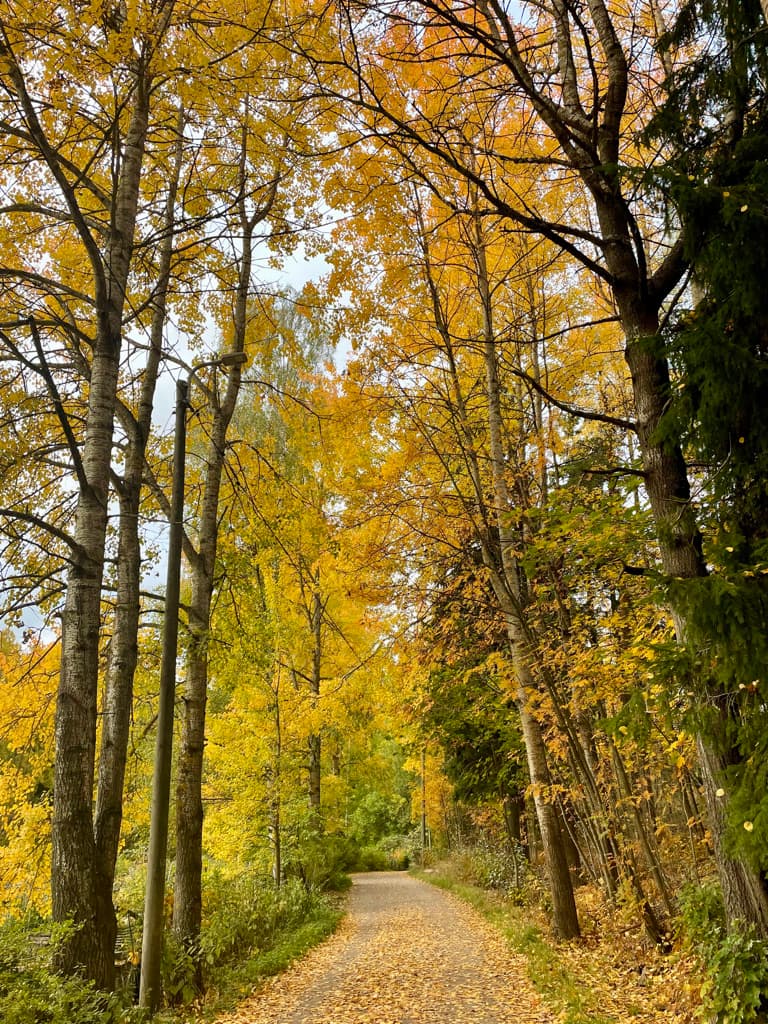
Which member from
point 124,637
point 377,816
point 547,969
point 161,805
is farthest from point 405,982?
point 377,816

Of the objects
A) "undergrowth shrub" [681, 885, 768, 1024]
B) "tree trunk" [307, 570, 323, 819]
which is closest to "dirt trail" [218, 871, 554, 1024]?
"undergrowth shrub" [681, 885, 768, 1024]

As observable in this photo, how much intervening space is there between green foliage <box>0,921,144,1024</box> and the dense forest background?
6 cm

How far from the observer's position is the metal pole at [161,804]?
4.18m

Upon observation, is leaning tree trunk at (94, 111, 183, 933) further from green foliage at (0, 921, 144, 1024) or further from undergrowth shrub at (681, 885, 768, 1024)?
undergrowth shrub at (681, 885, 768, 1024)

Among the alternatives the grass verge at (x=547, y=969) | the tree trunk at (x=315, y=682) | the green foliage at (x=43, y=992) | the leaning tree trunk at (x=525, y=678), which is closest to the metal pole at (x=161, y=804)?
the green foliage at (x=43, y=992)

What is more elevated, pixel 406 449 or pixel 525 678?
pixel 406 449

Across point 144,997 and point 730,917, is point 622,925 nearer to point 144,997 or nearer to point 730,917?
point 730,917

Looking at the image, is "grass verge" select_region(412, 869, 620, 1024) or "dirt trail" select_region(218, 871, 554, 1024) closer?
"grass verge" select_region(412, 869, 620, 1024)

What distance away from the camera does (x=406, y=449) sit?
28.0 feet

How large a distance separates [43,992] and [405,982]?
4.42m

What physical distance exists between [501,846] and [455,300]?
14.0 meters

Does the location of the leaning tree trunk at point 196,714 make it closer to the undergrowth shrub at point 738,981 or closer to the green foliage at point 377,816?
the undergrowth shrub at point 738,981

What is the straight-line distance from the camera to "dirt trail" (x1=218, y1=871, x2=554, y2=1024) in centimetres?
543

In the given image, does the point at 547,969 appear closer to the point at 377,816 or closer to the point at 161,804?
the point at 161,804
